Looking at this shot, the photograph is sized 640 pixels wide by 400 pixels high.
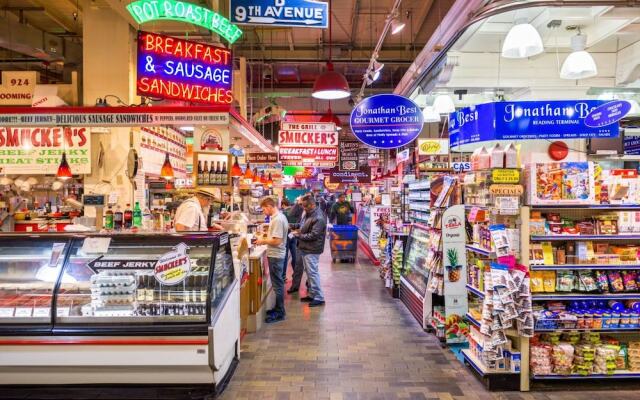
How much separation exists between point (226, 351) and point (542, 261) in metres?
3.36

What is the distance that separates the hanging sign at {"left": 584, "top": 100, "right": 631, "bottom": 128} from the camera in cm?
645

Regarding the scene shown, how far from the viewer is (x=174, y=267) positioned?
4367mm

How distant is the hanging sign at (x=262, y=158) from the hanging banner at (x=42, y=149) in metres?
4.98

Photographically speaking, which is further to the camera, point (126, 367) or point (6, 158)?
point (6, 158)

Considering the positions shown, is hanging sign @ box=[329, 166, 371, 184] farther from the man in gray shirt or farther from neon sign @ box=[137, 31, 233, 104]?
neon sign @ box=[137, 31, 233, 104]

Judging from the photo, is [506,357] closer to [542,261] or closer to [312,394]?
[542,261]

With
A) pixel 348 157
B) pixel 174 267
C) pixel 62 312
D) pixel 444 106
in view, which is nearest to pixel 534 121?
pixel 444 106

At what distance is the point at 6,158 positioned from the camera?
8.69 meters

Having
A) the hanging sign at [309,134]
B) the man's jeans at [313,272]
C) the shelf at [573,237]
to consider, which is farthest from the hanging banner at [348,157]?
the shelf at [573,237]

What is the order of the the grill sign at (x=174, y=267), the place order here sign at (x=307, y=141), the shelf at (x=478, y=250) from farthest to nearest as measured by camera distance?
1. the place order here sign at (x=307, y=141)
2. the shelf at (x=478, y=250)
3. the the grill sign at (x=174, y=267)

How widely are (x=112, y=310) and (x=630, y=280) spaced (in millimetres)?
5252

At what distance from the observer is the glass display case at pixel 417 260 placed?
6.91m

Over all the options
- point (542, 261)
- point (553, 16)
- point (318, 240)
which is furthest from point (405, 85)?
point (542, 261)

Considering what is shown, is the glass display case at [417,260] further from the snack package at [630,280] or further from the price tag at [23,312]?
the price tag at [23,312]
